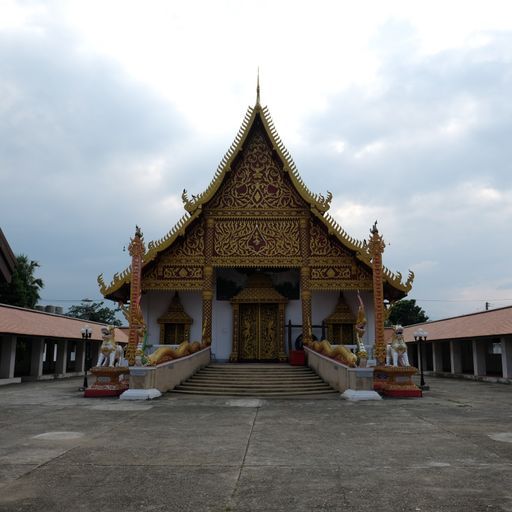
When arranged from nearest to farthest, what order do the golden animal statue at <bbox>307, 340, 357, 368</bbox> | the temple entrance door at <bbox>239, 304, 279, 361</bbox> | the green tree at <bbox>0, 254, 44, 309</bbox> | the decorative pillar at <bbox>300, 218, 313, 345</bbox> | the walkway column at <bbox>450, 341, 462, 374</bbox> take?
1. the golden animal statue at <bbox>307, 340, 357, 368</bbox>
2. the decorative pillar at <bbox>300, 218, 313, 345</bbox>
3. the temple entrance door at <bbox>239, 304, 279, 361</bbox>
4. the walkway column at <bbox>450, 341, 462, 374</bbox>
5. the green tree at <bbox>0, 254, 44, 309</bbox>

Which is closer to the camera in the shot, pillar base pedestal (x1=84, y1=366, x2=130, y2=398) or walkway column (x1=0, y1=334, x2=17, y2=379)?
pillar base pedestal (x1=84, y1=366, x2=130, y2=398)

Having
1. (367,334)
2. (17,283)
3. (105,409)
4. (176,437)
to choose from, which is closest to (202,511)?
(176,437)

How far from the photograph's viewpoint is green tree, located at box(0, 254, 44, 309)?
35.3m

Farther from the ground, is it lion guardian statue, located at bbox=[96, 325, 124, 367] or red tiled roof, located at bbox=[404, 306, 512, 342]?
red tiled roof, located at bbox=[404, 306, 512, 342]

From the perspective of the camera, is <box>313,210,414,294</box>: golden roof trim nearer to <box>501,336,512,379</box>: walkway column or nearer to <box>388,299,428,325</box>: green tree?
<box>501,336,512,379</box>: walkway column

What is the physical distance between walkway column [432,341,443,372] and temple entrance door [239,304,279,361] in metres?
12.1

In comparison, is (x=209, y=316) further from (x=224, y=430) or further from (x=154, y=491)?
(x=154, y=491)

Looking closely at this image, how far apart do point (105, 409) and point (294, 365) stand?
7.79m

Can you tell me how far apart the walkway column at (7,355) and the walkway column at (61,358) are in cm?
450

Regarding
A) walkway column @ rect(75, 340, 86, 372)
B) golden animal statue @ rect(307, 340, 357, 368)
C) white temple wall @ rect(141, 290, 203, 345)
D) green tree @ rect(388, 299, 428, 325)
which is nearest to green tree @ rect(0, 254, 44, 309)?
walkway column @ rect(75, 340, 86, 372)

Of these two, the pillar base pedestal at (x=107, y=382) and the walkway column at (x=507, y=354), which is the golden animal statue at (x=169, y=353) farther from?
the walkway column at (x=507, y=354)

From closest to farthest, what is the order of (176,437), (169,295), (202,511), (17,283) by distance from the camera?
(202,511)
(176,437)
(169,295)
(17,283)

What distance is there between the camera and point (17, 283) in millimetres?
35625

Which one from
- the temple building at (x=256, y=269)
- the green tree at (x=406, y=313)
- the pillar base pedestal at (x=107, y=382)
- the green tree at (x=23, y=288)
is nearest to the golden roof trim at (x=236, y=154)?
the temple building at (x=256, y=269)
